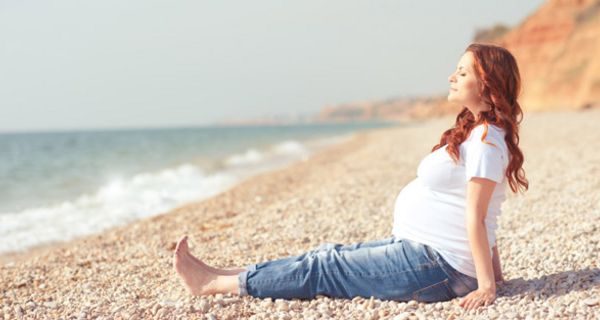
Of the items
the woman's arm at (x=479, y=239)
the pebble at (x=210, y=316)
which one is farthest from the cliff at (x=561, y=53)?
the pebble at (x=210, y=316)

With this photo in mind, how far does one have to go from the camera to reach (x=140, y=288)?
15.1ft

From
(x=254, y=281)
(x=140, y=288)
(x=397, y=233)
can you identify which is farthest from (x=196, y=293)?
(x=397, y=233)

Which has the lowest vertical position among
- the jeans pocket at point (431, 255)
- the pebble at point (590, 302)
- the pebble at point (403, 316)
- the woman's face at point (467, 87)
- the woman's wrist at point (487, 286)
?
the pebble at point (590, 302)

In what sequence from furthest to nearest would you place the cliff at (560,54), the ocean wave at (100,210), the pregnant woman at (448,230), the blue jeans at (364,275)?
the cliff at (560,54)
the ocean wave at (100,210)
the blue jeans at (364,275)
the pregnant woman at (448,230)

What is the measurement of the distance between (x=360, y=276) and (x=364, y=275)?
0.09 feet

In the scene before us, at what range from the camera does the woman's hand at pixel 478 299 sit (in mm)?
3523

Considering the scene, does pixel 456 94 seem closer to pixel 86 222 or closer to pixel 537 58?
pixel 86 222

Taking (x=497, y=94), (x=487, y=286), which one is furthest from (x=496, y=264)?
(x=497, y=94)

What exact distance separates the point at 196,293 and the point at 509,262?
2.63 metres

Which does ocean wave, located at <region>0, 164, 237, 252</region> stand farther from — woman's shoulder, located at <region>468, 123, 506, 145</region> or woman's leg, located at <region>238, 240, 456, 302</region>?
woman's shoulder, located at <region>468, 123, 506, 145</region>

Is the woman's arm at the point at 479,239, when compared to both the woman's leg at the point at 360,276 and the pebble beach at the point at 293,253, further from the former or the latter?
the woman's leg at the point at 360,276

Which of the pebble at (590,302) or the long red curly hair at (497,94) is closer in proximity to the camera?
the long red curly hair at (497,94)

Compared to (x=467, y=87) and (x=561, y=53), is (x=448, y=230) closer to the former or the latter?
(x=467, y=87)

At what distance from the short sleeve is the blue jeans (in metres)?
0.63
